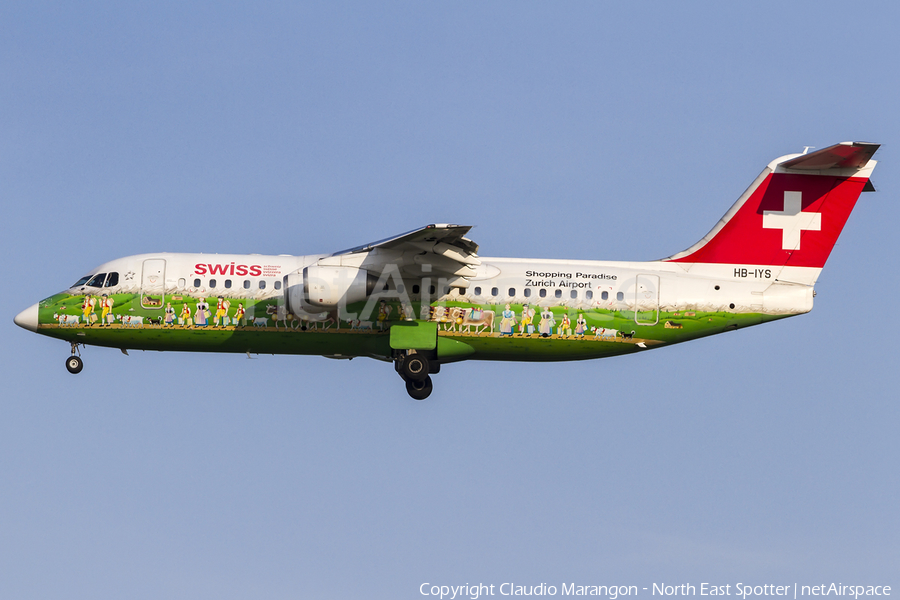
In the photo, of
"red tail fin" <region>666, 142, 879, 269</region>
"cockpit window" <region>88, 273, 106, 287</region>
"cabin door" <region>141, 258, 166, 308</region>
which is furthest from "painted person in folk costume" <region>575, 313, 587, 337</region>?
"cockpit window" <region>88, 273, 106, 287</region>

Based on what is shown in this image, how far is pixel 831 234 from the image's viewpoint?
61.2ft

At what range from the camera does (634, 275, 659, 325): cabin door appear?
1805 centimetres

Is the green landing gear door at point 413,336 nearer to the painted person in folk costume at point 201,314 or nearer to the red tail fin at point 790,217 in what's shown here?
the painted person in folk costume at point 201,314

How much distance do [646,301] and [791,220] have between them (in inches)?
121

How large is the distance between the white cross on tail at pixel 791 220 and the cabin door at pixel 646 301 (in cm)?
241

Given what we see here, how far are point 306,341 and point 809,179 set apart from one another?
30.2 feet


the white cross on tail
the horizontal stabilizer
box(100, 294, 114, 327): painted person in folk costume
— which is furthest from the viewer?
the white cross on tail

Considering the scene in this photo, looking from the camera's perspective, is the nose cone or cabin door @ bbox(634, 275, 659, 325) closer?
cabin door @ bbox(634, 275, 659, 325)

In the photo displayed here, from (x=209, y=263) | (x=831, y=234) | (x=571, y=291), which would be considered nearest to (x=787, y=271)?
(x=831, y=234)

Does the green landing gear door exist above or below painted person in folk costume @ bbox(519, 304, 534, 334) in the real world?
below

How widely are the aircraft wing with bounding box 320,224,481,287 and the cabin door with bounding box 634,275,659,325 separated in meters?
2.84

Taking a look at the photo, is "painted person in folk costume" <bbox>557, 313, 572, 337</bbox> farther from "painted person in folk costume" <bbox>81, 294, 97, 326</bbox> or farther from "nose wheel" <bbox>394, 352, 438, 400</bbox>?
"painted person in folk costume" <bbox>81, 294, 97, 326</bbox>

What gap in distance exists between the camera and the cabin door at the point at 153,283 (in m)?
18.0

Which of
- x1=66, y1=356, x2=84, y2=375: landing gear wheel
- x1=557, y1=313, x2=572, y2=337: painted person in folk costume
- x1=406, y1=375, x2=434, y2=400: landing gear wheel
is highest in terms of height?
x1=557, y1=313, x2=572, y2=337: painted person in folk costume
